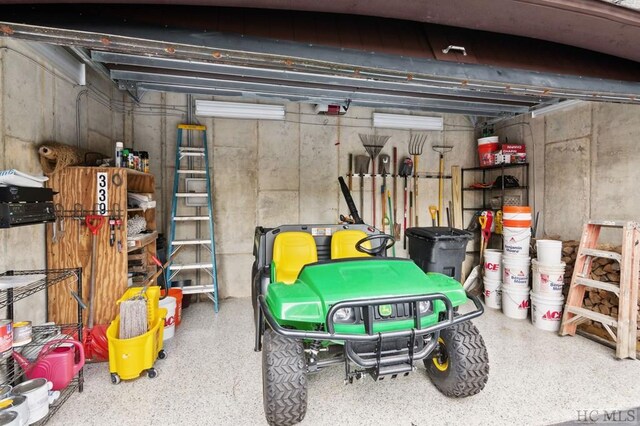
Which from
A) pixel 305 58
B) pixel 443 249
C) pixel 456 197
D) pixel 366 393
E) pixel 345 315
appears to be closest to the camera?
pixel 305 58

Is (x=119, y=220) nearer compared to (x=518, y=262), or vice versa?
(x=119, y=220)

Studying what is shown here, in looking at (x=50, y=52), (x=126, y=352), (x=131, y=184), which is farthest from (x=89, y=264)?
(x=50, y=52)

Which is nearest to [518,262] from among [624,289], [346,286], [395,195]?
[624,289]

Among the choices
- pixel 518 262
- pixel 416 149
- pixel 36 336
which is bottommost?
pixel 36 336

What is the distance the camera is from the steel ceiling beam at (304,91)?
9.48 ft

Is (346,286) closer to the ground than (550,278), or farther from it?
farther from it

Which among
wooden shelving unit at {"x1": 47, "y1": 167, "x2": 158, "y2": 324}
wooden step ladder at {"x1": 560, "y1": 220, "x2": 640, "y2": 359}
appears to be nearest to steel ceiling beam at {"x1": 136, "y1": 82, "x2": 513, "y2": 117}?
wooden shelving unit at {"x1": 47, "y1": 167, "x2": 158, "y2": 324}

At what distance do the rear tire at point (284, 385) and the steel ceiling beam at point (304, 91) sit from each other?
2538 millimetres

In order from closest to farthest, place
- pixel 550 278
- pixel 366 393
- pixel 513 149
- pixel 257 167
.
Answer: pixel 366 393
pixel 550 278
pixel 513 149
pixel 257 167

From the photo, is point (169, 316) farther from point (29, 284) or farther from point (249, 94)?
point (249, 94)

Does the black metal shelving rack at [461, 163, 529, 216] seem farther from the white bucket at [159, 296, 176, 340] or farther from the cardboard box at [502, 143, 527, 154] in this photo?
the white bucket at [159, 296, 176, 340]

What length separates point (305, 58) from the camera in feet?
4.37

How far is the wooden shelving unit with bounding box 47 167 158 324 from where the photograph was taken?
7.86 ft

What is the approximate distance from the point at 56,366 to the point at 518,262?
166 inches
